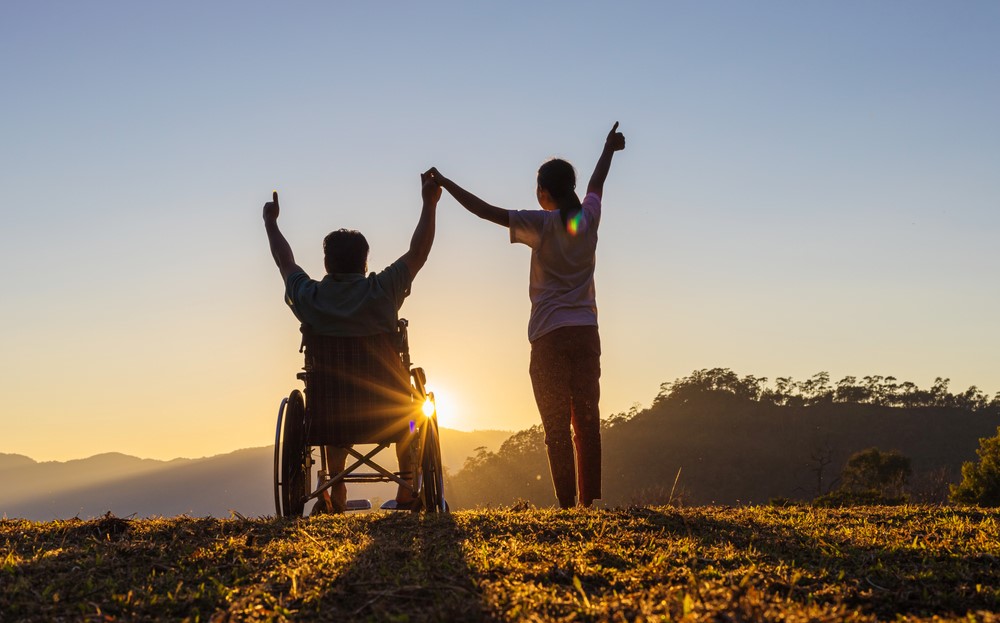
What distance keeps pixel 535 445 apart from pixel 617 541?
324 ft

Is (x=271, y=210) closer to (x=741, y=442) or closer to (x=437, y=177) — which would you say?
(x=437, y=177)

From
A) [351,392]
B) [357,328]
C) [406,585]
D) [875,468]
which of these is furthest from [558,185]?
[875,468]

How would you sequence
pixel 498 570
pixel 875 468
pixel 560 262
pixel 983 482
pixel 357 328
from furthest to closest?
pixel 875 468, pixel 983 482, pixel 560 262, pixel 357 328, pixel 498 570

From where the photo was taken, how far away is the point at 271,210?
22.3ft

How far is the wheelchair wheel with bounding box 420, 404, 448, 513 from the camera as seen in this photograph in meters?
5.97

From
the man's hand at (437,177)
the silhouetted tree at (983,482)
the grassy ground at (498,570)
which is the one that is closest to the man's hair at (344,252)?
the man's hand at (437,177)

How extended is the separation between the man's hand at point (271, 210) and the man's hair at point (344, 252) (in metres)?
Answer: 0.59

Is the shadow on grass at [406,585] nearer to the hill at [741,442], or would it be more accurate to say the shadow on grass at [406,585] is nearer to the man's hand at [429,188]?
the man's hand at [429,188]

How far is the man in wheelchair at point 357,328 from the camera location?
616cm

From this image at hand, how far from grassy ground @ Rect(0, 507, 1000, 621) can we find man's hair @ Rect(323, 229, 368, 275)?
7.07 feet

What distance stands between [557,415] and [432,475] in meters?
1.02

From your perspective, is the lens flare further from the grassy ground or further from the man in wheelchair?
the grassy ground

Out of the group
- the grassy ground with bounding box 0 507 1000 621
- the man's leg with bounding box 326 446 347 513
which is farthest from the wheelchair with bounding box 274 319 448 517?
the grassy ground with bounding box 0 507 1000 621

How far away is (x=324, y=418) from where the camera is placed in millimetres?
6133
